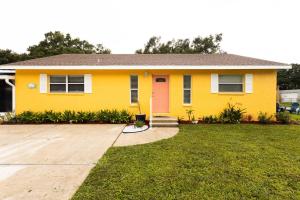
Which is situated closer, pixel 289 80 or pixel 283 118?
pixel 283 118

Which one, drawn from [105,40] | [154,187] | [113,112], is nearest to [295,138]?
[154,187]

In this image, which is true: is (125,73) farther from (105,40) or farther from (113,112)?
(105,40)

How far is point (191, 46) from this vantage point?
1210 inches

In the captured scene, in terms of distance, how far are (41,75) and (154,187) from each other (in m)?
9.34

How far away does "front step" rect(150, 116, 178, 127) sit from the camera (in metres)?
8.99

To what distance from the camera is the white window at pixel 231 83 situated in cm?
1021

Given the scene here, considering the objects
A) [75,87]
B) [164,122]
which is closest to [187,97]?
[164,122]

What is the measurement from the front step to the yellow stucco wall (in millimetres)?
925

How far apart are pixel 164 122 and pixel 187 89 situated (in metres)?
2.32

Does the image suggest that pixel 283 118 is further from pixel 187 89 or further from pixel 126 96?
pixel 126 96

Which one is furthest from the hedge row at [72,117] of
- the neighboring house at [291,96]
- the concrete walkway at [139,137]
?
the neighboring house at [291,96]

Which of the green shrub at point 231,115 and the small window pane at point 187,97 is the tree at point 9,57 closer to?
the small window pane at point 187,97

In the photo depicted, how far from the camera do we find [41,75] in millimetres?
10156

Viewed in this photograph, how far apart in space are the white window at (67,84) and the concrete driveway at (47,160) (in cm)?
→ 314
